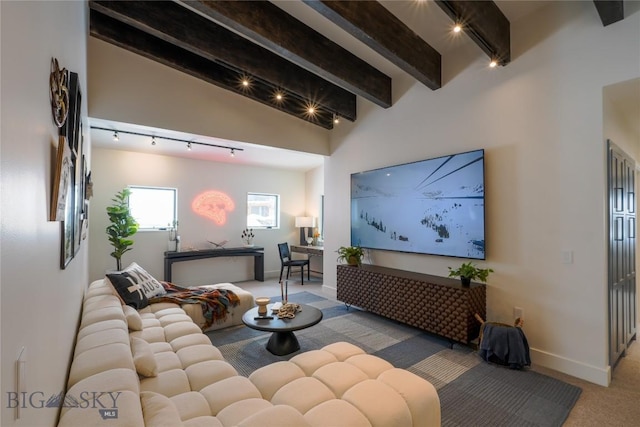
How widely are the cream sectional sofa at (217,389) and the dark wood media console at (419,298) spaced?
4.77ft

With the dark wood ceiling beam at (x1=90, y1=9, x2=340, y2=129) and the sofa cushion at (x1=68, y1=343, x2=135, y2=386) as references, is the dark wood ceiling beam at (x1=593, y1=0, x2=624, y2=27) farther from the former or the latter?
the sofa cushion at (x1=68, y1=343, x2=135, y2=386)

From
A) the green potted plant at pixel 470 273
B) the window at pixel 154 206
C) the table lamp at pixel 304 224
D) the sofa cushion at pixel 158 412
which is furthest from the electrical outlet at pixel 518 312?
the window at pixel 154 206

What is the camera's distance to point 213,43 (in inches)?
129

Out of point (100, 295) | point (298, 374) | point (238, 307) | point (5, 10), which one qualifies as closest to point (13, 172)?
point (5, 10)

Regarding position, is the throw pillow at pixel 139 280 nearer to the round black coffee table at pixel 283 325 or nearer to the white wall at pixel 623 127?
the round black coffee table at pixel 283 325

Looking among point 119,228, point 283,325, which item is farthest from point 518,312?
point 119,228

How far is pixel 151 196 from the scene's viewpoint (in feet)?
18.4

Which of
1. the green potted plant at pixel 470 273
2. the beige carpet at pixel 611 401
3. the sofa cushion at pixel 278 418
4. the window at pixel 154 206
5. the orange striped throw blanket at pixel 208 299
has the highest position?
the window at pixel 154 206

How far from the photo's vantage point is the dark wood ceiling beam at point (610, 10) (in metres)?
2.29

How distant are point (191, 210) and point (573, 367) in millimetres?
6081

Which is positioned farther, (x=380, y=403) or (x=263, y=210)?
(x=263, y=210)

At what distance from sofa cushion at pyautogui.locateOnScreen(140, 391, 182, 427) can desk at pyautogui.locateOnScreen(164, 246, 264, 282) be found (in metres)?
4.41

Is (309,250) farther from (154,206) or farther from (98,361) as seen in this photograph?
(98,361)

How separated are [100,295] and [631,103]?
17.5 feet
